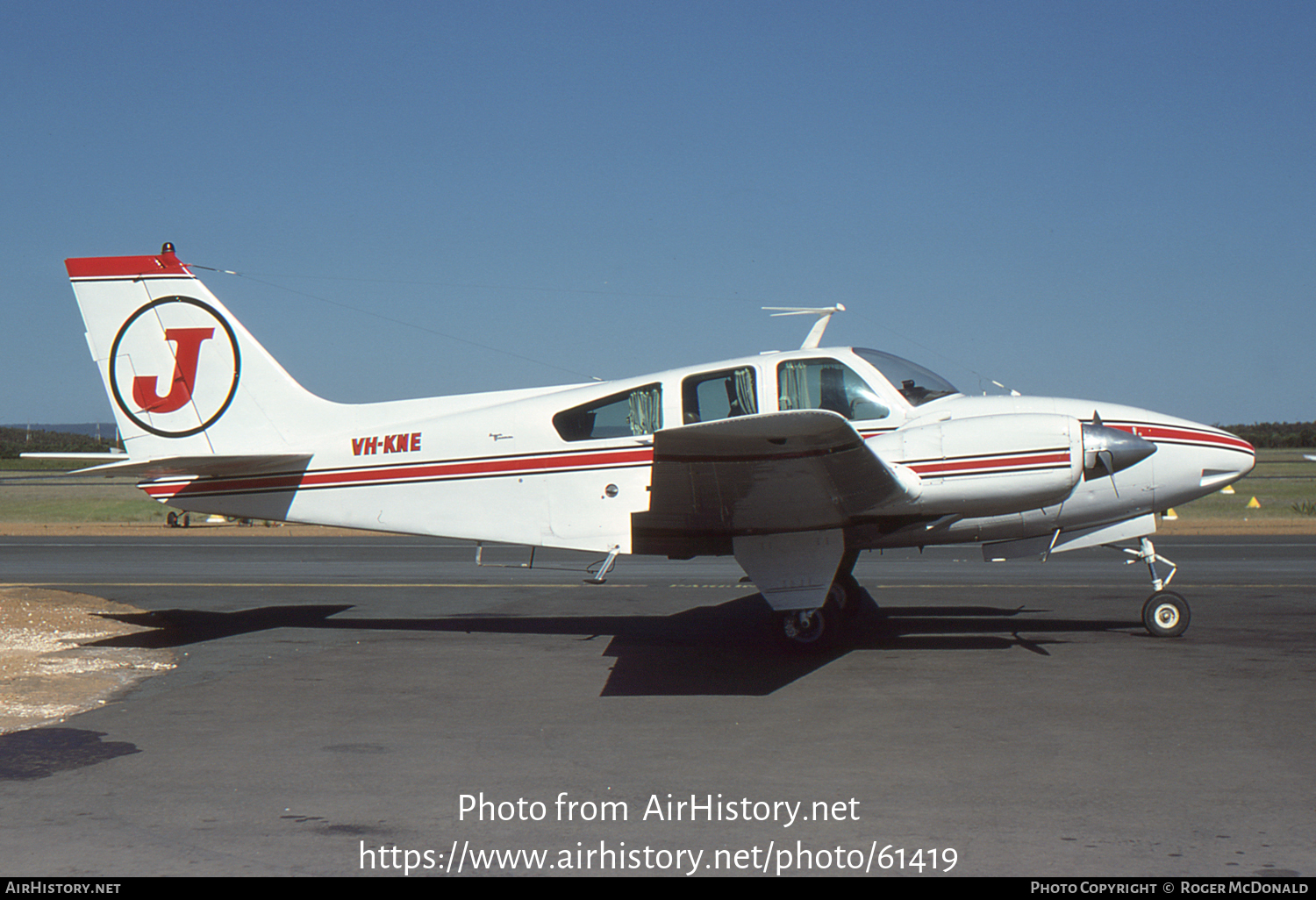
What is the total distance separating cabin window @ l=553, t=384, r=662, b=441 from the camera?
9586 mm

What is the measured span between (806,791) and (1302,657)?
19.7ft

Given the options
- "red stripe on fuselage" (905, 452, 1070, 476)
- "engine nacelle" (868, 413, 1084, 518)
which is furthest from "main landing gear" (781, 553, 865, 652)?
"red stripe on fuselage" (905, 452, 1070, 476)

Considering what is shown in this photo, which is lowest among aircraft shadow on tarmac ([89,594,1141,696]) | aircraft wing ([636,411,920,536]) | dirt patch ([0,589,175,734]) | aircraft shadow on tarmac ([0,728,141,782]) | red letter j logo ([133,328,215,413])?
aircraft shadow on tarmac ([89,594,1141,696])

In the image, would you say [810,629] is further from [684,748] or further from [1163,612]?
[1163,612]

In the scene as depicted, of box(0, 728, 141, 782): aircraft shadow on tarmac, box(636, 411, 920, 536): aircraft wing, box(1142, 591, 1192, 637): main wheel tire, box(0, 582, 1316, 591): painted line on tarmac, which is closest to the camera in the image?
box(0, 728, 141, 782): aircraft shadow on tarmac

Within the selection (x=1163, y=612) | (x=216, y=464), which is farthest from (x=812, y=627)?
(x=216, y=464)

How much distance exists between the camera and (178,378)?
423 inches

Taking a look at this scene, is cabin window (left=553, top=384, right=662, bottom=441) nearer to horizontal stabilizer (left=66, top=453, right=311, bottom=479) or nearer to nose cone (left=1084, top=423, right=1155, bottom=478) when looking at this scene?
horizontal stabilizer (left=66, top=453, right=311, bottom=479)

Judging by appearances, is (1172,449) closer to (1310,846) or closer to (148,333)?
(1310,846)

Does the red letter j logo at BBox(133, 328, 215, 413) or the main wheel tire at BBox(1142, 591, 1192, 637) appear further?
the red letter j logo at BBox(133, 328, 215, 413)

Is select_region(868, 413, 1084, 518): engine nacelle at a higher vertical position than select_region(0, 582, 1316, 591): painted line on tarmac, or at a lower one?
higher

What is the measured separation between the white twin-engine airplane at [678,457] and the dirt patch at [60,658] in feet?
5.73

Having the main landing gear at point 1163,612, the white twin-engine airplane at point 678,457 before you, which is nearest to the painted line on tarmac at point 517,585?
the white twin-engine airplane at point 678,457

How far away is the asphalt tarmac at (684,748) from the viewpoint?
14.2 feet
